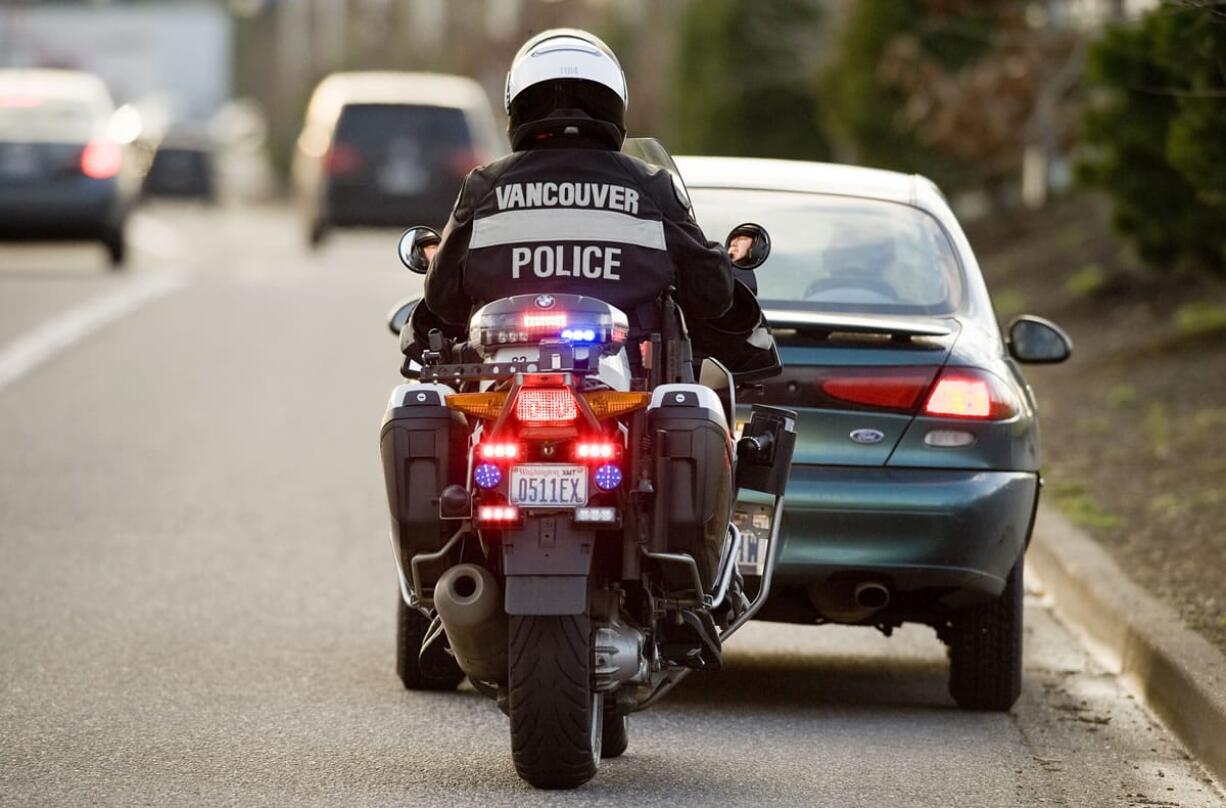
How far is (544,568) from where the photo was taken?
6320mm

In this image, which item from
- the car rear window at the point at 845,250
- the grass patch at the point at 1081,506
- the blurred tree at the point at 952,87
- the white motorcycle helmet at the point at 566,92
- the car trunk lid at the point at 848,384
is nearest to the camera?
the white motorcycle helmet at the point at 566,92

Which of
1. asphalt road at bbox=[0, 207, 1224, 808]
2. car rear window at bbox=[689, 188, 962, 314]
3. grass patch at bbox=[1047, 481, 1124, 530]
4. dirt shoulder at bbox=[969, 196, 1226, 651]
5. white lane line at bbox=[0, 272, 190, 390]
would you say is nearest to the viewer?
asphalt road at bbox=[0, 207, 1224, 808]

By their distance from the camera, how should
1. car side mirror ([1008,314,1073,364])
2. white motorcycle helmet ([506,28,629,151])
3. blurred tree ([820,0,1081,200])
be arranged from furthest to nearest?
blurred tree ([820,0,1081,200]) → car side mirror ([1008,314,1073,364]) → white motorcycle helmet ([506,28,629,151])

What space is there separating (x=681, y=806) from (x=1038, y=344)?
8.94 ft

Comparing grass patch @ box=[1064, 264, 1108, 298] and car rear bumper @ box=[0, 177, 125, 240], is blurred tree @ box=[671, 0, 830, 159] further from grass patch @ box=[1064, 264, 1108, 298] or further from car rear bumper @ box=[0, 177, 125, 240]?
grass patch @ box=[1064, 264, 1108, 298]

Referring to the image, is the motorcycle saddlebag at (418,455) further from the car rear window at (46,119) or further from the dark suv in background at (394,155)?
the dark suv in background at (394,155)

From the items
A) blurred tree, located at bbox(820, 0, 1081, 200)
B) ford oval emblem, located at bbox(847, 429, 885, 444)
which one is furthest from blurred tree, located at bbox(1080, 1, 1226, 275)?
ford oval emblem, located at bbox(847, 429, 885, 444)

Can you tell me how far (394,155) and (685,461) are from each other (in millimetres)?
23179

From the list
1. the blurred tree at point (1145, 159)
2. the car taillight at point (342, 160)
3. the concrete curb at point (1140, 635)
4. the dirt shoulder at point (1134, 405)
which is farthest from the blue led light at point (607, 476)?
the car taillight at point (342, 160)

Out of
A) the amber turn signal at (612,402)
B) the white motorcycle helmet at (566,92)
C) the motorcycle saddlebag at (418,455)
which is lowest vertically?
the motorcycle saddlebag at (418,455)

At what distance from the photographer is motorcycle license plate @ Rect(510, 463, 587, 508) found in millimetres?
6281

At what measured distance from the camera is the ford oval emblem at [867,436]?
8.17m

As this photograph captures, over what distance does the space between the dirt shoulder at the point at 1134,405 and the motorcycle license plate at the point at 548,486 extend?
343cm

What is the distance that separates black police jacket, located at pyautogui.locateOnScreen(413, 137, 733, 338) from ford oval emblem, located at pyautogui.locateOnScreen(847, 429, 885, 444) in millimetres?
1440
